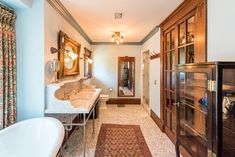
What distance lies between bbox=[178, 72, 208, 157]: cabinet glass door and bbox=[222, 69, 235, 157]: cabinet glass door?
0.55 feet

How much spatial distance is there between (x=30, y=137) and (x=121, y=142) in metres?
1.78

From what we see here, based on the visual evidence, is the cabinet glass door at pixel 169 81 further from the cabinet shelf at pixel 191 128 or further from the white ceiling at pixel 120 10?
the cabinet shelf at pixel 191 128

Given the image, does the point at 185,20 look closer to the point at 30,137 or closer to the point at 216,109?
the point at 216,109

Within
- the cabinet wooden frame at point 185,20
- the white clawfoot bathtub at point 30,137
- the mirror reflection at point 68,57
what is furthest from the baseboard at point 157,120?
the white clawfoot bathtub at point 30,137

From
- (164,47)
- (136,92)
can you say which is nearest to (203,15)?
(164,47)

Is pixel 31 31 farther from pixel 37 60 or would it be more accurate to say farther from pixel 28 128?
pixel 28 128

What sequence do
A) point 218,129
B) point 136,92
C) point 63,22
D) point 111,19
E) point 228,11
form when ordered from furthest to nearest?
point 136,92, point 111,19, point 63,22, point 228,11, point 218,129

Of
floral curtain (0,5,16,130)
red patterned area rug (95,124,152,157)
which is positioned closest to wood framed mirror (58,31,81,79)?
floral curtain (0,5,16,130)

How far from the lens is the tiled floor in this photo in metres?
3.20

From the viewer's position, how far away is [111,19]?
13.4ft

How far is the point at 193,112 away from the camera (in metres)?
2.15

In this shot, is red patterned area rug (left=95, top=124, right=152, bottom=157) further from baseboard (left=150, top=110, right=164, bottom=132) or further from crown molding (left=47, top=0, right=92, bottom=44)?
crown molding (left=47, top=0, right=92, bottom=44)

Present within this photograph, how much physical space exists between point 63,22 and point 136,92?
15.5 ft

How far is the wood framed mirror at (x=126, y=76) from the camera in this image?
303 inches
